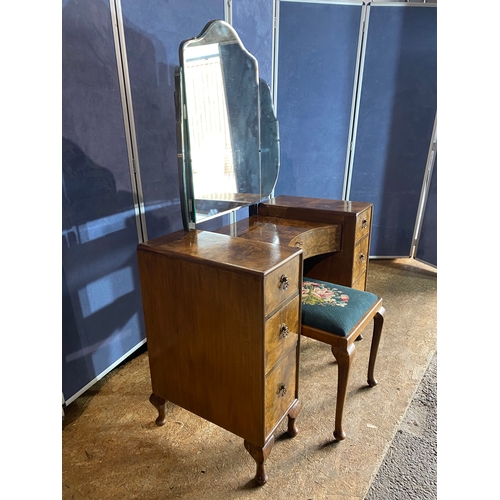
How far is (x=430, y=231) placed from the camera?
2.78m

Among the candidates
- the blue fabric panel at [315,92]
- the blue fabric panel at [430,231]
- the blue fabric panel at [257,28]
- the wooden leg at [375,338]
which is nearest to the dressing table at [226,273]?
the wooden leg at [375,338]

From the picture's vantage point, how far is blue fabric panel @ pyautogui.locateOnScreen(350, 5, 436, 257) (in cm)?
240

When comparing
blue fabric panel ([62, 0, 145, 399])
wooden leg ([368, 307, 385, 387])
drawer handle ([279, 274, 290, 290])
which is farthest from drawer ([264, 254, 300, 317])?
blue fabric panel ([62, 0, 145, 399])

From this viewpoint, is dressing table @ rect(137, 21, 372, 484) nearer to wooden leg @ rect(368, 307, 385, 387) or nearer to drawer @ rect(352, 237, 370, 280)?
drawer @ rect(352, 237, 370, 280)

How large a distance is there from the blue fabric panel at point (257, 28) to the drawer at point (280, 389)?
1619mm

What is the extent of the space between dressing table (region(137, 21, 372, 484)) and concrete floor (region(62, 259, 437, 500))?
8 centimetres

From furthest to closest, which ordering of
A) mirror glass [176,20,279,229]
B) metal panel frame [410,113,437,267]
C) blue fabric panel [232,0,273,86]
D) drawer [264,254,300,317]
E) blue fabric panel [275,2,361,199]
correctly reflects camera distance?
metal panel frame [410,113,437,267] → blue fabric panel [275,2,361,199] → blue fabric panel [232,0,273,86] → mirror glass [176,20,279,229] → drawer [264,254,300,317]

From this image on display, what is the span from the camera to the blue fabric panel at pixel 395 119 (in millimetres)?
2404

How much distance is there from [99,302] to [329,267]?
3.36 ft

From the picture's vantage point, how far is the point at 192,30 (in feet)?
5.28

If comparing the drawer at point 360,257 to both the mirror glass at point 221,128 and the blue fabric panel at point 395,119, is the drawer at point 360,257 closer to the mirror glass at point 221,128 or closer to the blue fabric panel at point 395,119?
the mirror glass at point 221,128

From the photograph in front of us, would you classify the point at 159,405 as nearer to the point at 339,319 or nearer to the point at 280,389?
the point at 280,389

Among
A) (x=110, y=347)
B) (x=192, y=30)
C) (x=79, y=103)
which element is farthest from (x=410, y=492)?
(x=192, y=30)

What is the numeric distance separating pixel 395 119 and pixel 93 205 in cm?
219
